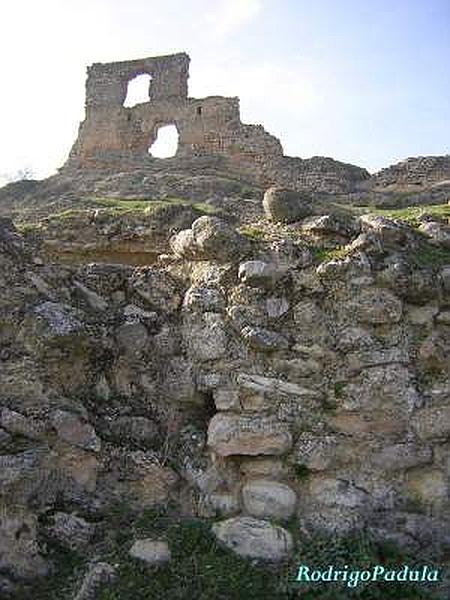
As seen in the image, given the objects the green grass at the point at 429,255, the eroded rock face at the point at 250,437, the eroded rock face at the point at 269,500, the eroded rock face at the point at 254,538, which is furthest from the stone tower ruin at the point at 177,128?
the eroded rock face at the point at 254,538

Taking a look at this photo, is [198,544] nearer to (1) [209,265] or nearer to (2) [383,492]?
(2) [383,492]

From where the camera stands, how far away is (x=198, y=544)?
5391 millimetres

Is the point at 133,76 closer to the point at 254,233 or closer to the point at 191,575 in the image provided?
the point at 254,233

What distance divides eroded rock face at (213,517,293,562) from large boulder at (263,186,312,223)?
3.18 meters

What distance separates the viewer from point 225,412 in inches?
238

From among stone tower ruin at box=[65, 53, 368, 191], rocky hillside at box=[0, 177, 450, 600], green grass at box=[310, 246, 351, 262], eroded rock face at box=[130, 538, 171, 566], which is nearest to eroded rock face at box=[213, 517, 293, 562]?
rocky hillside at box=[0, 177, 450, 600]

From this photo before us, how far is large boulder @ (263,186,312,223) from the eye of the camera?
24.5ft

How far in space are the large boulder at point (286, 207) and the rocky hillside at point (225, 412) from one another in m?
0.40

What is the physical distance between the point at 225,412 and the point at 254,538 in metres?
1.05

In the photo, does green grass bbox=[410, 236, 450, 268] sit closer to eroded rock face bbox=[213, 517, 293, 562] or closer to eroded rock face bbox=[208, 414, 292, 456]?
eroded rock face bbox=[208, 414, 292, 456]

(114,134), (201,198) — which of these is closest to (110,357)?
(201,198)

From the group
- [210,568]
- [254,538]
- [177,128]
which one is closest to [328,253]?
[254,538]

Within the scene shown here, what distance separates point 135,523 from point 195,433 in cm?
92

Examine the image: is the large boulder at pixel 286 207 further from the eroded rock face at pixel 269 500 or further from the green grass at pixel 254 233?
the eroded rock face at pixel 269 500
